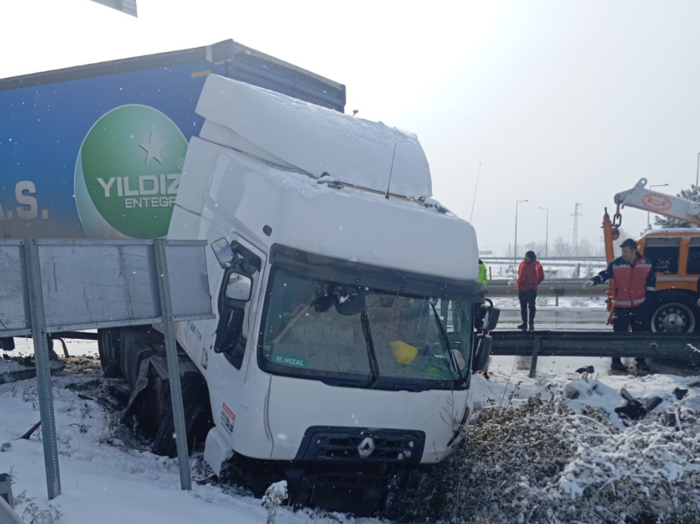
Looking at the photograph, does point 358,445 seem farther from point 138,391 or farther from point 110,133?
point 110,133

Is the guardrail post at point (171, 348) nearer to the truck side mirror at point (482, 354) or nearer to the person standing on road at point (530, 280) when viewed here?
the truck side mirror at point (482, 354)

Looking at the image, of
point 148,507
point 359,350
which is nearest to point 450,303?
point 359,350

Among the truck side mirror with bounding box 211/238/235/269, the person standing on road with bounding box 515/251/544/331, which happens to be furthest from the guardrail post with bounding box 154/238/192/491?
the person standing on road with bounding box 515/251/544/331

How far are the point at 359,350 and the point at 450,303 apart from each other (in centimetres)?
85

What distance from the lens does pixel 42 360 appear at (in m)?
3.93

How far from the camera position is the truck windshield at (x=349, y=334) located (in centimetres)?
432

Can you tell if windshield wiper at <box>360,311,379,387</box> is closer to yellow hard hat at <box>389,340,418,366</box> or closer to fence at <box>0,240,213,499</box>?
yellow hard hat at <box>389,340,418,366</box>

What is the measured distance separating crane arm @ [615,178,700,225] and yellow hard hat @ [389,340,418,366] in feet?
34.1

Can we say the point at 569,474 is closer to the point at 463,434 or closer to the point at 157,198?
the point at 463,434

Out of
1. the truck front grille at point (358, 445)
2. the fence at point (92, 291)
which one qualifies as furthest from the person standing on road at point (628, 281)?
the fence at point (92, 291)

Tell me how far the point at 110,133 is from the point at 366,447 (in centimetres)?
627

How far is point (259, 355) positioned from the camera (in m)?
4.26

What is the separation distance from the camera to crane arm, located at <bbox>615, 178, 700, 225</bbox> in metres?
13.0

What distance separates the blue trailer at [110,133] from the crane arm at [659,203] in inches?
289
